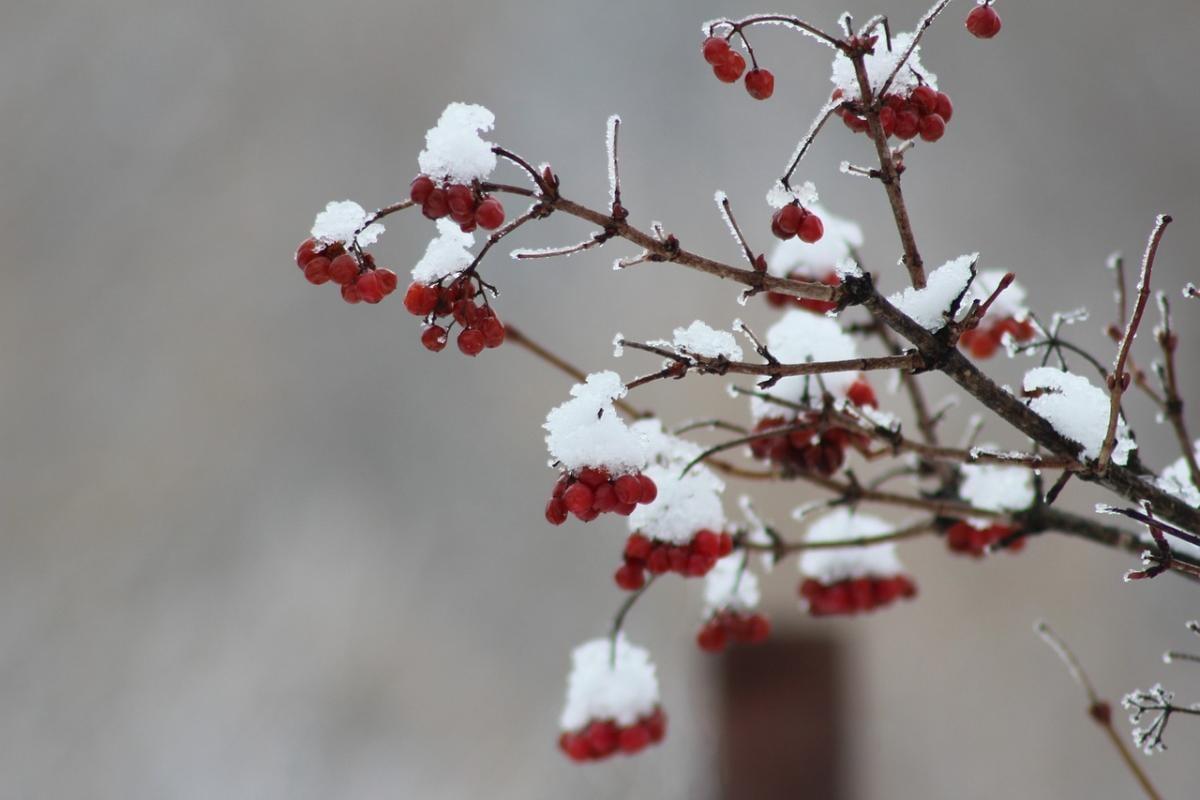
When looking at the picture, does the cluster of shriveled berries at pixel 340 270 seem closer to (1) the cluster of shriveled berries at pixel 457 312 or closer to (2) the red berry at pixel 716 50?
(1) the cluster of shriveled berries at pixel 457 312

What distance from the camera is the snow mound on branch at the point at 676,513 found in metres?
0.68

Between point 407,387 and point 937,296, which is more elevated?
point 407,387

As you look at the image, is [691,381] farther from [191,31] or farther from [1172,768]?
[191,31]

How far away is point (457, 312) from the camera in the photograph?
0.55 m

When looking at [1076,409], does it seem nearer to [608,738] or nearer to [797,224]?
[797,224]

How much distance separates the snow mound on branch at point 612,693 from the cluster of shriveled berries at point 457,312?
1.30 ft

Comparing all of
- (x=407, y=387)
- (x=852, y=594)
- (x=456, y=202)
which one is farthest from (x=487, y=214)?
(x=407, y=387)

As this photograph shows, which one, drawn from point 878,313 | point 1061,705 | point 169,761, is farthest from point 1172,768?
point 169,761

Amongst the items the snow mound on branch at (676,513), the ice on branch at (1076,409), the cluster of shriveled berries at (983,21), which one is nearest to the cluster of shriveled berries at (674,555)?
the snow mound on branch at (676,513)

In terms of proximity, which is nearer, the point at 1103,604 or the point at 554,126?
the point at 1103,604

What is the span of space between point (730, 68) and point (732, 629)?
0.47 meters

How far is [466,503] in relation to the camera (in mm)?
2518

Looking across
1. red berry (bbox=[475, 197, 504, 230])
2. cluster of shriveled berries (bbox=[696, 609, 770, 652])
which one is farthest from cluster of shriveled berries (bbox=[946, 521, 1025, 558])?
red berry (bbox=[475, 197, 504, 230])

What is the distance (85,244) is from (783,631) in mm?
1918
